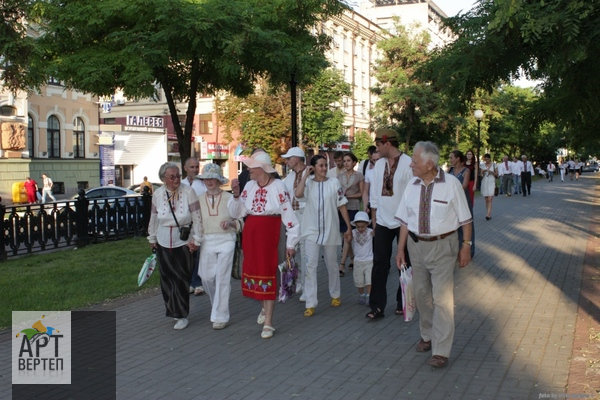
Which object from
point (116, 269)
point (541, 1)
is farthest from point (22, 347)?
point (541, 1)

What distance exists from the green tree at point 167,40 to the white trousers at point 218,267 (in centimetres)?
569

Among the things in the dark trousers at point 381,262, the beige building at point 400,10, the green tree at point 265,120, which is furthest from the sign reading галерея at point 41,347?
the beige building at point 400,10

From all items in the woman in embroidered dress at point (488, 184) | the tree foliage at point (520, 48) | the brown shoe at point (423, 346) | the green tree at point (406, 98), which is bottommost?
the brown shoe at point (423, 346)

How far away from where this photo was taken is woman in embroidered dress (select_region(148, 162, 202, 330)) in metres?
7.32

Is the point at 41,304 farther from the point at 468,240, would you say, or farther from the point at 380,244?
the point at 468,240

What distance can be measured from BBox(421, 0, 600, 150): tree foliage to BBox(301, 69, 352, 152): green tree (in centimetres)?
3412

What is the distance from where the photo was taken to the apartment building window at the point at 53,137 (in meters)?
Answer: 39.9

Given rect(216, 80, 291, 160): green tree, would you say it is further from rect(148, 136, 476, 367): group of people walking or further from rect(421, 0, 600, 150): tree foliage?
rect(148, 136, 476, 367): group of people walking

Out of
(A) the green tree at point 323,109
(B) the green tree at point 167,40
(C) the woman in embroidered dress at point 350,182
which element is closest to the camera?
(C) the woman in embroidered dress at point 350,182

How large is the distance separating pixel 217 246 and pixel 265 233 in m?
0.66

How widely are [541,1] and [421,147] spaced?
2.45 meters

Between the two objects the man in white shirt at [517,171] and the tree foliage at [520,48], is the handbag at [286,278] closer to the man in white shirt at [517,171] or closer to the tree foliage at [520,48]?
the tree foliage at [520,48]

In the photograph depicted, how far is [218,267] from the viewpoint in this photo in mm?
7246

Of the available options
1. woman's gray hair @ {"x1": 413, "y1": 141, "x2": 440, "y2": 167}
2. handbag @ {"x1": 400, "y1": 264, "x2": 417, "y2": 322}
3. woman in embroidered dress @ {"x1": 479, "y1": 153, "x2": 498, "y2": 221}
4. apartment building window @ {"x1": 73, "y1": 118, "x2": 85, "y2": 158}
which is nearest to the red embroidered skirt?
handbag @ {"x1": 400, "y1": 264, "x2": 417, "y2": 322}
